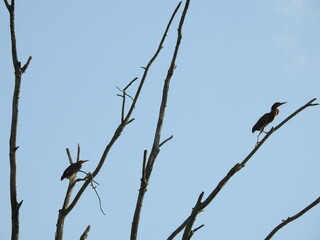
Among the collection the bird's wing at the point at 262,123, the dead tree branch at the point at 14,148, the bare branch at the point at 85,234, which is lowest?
the bare branch at the point at 85,234

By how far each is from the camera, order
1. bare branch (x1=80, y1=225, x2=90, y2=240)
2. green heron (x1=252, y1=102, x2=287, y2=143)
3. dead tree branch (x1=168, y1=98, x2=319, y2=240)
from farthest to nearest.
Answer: green heron (x1=252, y1=102, x2=287, y2=143)
bare branch (x1=80, y1=225, x2=90, y2=240)
dead tree branch (x1=168, y1=98, x2=319, y2=240)

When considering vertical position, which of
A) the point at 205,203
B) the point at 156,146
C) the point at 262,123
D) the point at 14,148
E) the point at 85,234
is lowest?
the point at 85,234

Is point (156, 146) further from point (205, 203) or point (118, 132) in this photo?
point (205, 203)

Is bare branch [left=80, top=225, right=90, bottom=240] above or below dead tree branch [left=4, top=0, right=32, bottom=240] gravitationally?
below

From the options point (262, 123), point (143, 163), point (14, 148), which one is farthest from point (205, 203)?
point (262, 123)

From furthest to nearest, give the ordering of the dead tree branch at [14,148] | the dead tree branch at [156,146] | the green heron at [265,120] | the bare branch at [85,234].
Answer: the green heron at [265,120] → the bare branch at [85,234] → the dead tree branch at [14,148] → the dead tree branch at [156,146]

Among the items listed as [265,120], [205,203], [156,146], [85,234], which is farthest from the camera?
[265,120]

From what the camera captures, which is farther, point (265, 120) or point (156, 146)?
point (265, 120)

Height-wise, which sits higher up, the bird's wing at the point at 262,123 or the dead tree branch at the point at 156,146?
the bird's wing at the point at 262,123

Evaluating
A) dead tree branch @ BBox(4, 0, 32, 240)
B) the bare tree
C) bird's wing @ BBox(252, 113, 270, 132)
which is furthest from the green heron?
dead tree branch @ BBox(4, 0, 32, 240)

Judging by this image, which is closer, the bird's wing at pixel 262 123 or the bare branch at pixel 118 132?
the bare branch at pixel 118 132

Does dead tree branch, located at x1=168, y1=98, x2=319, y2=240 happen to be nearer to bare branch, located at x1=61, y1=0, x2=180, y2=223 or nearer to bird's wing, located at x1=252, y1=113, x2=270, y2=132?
bare branch, located at x1=61, y1=0, x2=180, y2=223

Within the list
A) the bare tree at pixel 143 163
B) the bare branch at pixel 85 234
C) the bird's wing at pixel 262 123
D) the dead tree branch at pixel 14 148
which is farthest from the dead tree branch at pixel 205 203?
the bird's wing at pixel 262 123

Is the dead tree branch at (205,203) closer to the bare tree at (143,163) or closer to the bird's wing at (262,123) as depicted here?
the bare tree at (143,163)
